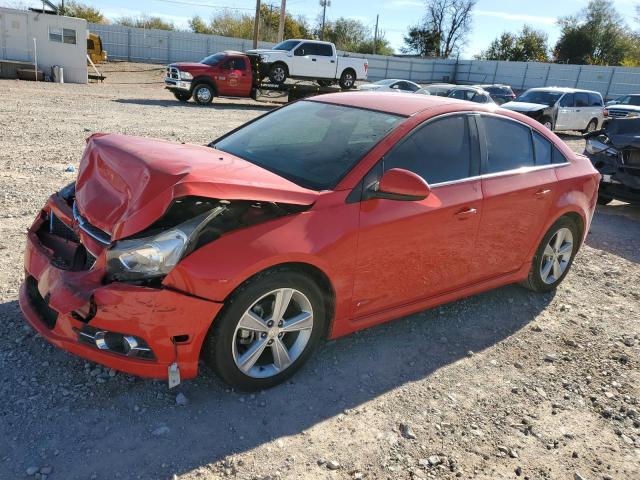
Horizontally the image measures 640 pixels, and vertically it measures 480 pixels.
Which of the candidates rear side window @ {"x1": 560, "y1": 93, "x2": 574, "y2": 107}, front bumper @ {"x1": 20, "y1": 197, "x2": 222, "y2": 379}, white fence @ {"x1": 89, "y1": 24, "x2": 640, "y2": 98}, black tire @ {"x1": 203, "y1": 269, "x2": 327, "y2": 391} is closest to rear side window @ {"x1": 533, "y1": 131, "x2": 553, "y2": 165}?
black tire @ {"x1": 203, "y1": 269, "x2": 327, "y2": 391}

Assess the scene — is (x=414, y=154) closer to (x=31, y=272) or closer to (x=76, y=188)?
(x=76, y=188)

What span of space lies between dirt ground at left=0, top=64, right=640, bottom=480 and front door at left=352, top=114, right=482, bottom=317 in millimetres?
463

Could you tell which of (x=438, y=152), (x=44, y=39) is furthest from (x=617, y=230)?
(x=44, y=39)

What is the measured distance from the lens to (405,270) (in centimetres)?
356

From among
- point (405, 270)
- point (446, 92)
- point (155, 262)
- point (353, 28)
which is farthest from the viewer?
point (353, 28)

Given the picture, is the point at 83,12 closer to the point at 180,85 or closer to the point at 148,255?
the point at 180,85

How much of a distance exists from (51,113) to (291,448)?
13392 mm

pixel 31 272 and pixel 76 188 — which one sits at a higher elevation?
pixel 76 188

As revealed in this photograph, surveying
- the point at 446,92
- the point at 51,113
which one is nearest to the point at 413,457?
the point at 51,113

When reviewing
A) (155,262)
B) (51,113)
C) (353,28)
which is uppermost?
(353,28)

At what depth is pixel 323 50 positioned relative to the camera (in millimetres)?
23953

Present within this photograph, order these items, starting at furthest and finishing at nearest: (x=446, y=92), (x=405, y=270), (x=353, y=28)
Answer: (x=353, y=28)
(x=446, y=92)
(x=405, y=270)

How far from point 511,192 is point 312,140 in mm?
1576

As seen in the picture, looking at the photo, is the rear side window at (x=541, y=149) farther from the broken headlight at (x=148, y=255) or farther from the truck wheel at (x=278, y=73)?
the truck wheel at (x=278, y=73)
